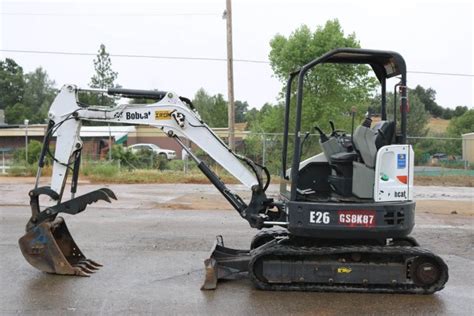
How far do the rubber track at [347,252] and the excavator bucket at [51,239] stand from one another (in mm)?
2336

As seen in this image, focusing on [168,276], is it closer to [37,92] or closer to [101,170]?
[101,170]

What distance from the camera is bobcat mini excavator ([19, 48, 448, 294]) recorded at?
20.2ft

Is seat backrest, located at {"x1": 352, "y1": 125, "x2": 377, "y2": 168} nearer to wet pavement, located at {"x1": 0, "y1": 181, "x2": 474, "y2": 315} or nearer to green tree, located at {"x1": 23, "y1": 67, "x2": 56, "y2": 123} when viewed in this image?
wet pavement, located at {"x1": 0, "y1": 181, "x2": 474, "y2": 315}

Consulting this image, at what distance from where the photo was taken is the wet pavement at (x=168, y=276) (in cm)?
573

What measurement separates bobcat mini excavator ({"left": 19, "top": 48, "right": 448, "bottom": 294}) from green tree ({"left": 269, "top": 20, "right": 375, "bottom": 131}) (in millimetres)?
13259

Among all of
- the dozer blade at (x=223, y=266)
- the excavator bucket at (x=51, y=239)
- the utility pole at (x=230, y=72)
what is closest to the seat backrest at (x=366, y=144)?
the dozer blade at (x=223, y=266)

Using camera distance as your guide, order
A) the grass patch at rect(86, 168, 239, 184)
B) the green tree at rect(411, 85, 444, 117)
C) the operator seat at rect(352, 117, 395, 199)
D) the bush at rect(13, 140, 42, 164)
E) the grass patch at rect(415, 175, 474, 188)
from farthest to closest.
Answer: the green tree at rect(411, 85, 444, 117)
the bush at rect(13, 140, 42, 164)
the grass patch at rect(415, 175, 474, 188)
the grass patch at rect(86, 168, 239, 184)
the operator seat at rect(352, 117, 395, 199)

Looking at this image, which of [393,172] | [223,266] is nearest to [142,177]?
[223,266]

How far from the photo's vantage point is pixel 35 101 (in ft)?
283

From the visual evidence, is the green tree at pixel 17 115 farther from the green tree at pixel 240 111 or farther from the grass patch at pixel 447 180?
the grass patch at pixel 447 180

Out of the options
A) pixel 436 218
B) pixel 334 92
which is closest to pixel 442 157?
pixel 334 92

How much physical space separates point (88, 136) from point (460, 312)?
123 ft

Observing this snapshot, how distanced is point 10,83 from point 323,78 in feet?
230

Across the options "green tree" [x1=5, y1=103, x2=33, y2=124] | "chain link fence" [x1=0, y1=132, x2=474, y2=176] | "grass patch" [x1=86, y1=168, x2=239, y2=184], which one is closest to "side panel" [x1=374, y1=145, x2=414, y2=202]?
"chain link fence" [x1=0, y1=132, x2=474, y2=176]
